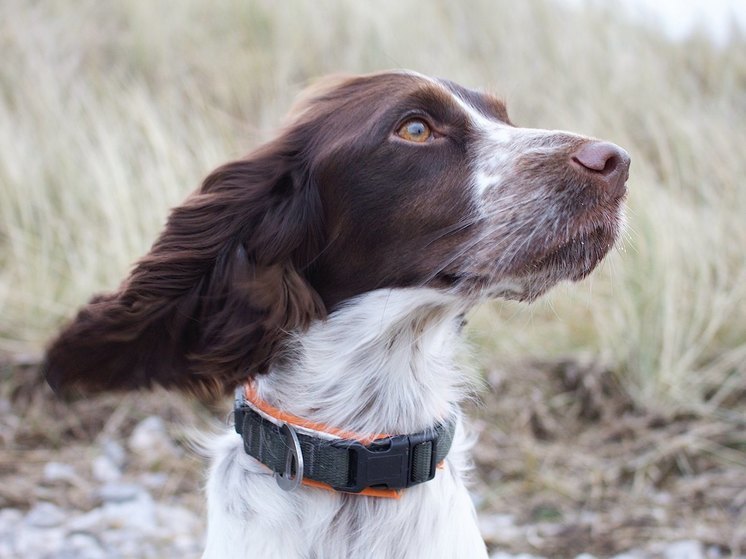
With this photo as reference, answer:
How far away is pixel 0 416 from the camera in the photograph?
409 cm

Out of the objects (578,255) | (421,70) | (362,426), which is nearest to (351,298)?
(362,426)

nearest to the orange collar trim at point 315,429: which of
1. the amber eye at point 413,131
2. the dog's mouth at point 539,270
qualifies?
the dog's mouth at point 539,270

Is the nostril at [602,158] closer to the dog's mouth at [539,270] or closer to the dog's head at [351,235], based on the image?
the dog's head at [351,235]

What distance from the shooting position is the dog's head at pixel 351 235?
2031 millimetres

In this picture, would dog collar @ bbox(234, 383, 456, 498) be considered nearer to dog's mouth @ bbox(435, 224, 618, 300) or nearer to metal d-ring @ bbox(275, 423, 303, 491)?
metal d-ring @ bbox(275, 423, 303, 491)

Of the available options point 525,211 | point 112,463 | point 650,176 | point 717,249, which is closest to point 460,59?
point 650,176

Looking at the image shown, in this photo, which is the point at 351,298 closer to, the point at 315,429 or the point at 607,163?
the point at 315,429

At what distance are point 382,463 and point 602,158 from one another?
2.58ft

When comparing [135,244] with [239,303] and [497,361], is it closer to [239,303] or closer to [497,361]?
[497,361]

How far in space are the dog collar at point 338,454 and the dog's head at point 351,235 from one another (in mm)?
157

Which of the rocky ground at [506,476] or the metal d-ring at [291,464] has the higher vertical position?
the metal d-ring at [291,464]

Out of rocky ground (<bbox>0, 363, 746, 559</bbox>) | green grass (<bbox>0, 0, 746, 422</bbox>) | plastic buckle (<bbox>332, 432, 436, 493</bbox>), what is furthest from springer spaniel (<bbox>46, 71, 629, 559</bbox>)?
rocky ground (<bbox>0, 363, 746, 559</bbox>)

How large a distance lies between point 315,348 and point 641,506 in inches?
75.2

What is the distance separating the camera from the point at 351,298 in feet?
7.07
